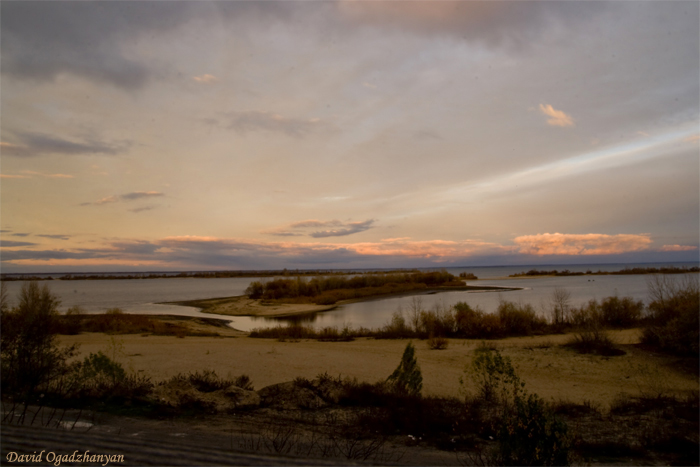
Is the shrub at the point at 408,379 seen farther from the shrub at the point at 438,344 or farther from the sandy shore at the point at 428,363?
the shrub at the point at 438,344

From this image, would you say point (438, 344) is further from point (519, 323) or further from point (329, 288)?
point (329, 288)

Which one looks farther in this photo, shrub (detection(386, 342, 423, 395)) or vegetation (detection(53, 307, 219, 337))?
vegetation (detection(53, 307, 219, 337))

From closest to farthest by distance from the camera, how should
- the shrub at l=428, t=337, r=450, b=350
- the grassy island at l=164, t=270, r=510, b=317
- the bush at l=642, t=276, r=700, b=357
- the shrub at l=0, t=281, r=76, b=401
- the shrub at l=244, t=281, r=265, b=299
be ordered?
the shrub at l=0, t=281, r=76, b=401 → the bush at l=642, t=276, r=700, b=357 → the shrub at l=428, t=337, r=450, b=350 → the grassy island at l=164, t=270, r=510, b=317 → the shrub at l=244, t=281, r=265, b=299

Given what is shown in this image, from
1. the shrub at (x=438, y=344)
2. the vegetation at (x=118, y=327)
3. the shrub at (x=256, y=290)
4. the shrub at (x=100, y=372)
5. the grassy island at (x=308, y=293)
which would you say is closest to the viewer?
the shrub at (x=100, y=372)

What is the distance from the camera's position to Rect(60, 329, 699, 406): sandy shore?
37.4 feet

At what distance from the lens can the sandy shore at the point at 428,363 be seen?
11398 mm

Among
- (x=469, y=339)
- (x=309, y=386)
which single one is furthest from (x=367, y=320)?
(x=309, y=386)

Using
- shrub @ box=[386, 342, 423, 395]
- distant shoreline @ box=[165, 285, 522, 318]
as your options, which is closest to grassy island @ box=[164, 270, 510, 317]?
distant shoreline @ box=[165, 285, 522, 318]

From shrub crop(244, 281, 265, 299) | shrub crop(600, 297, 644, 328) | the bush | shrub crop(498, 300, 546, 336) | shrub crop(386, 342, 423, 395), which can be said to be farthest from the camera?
shrub crop(244, 281, 265, 299)

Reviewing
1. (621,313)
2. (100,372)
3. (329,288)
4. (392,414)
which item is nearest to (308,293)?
(329,288)

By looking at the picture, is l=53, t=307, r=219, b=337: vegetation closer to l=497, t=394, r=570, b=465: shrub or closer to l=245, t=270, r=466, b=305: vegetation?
l=497, t=394, r=570, b=465: shrub

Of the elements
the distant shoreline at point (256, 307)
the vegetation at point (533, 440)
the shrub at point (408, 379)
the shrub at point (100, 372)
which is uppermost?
the vegetation at point (533, 440)

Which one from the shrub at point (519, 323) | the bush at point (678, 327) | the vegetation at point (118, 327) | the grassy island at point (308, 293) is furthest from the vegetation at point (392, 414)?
the grassy island at point (308, 293)

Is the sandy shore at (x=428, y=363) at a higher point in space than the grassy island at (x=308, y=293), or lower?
higher
